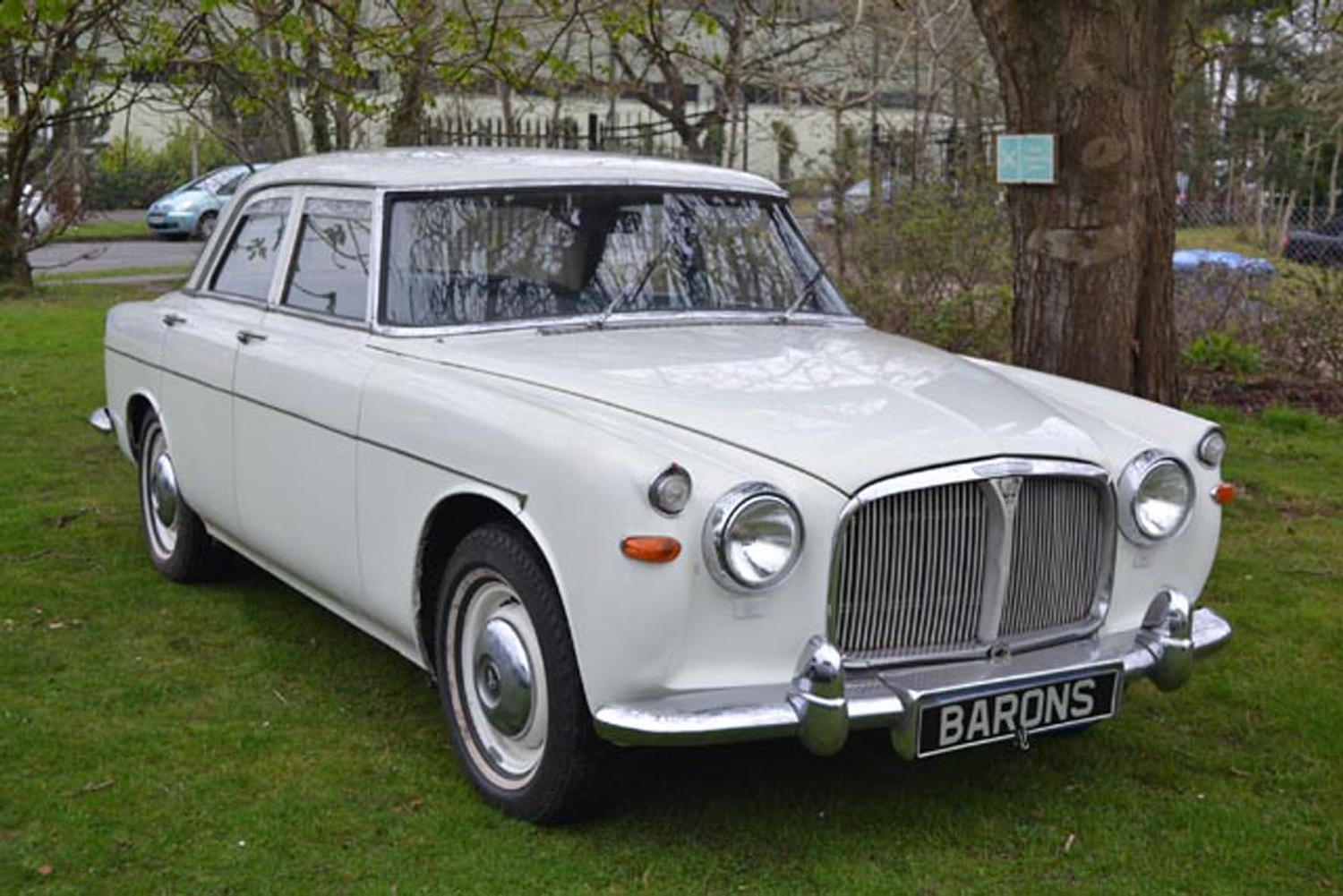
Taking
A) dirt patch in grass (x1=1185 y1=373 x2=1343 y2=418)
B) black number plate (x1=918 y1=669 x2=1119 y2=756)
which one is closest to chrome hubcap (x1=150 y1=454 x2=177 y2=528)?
black number plate (x1=918 y1=669 x2=1119 y2=756)

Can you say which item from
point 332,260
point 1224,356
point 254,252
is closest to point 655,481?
point 332,260

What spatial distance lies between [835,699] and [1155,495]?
1.22 metres

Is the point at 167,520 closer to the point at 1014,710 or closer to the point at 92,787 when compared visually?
the point at 92,787

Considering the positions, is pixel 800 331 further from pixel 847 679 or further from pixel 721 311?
pixel 847 679

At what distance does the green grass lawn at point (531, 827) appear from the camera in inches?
144

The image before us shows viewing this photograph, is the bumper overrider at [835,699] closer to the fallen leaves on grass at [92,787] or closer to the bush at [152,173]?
the fallen leaves on grass at [92,787]

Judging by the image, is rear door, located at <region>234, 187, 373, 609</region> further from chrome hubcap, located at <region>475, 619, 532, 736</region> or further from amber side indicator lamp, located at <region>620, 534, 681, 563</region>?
amber side indicator lamp, located at <region>620, 534, 681, 563</region>

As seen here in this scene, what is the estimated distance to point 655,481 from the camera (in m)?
3.35

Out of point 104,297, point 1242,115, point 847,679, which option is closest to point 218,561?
point 847,679

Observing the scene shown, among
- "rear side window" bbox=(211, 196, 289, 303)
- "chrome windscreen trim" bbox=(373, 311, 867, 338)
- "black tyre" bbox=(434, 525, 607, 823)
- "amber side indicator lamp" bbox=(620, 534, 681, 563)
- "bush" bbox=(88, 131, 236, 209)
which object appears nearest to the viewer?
"amber side indicator lamp" bbox=(620, 534, 681, 563)

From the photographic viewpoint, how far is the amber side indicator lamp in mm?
3332

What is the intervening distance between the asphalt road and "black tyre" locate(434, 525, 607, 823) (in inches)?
733

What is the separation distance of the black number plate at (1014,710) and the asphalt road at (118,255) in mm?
19525

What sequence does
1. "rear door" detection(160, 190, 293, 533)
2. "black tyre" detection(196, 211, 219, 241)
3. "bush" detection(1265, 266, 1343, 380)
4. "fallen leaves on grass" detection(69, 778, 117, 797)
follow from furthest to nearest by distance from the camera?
1. "black tyre" detection(196, 211, 219, 241)
2. "bush" detection(1265, 266, 1343, 380)
3. "rear door" detection(160, 190, 293, 533)
4. "fallen leaves on grass" detection(69, 778, 117, 797)
